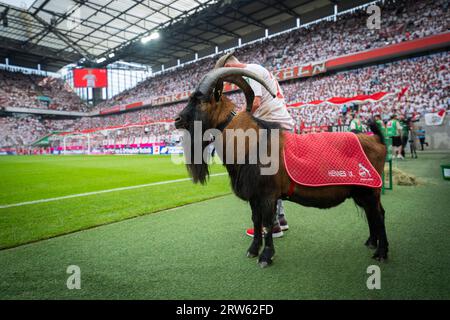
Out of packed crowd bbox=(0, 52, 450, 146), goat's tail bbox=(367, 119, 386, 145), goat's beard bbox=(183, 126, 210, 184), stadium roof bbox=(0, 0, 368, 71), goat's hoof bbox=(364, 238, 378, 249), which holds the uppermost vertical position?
stadium roof bbox=(0, 0, 368, 71)

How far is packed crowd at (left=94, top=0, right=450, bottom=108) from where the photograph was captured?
20.3 meters

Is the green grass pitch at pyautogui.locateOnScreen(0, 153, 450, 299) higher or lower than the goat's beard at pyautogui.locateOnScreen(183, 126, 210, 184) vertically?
lower

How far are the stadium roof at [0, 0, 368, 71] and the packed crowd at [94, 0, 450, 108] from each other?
2.47 m

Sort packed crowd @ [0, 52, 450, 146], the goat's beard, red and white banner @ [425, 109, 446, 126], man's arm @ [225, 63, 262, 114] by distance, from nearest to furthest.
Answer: the goat's beard < man's arm @ [225, 63, 262, 114] < red and white banner @ [425, 109, 446, 126] < packed crowd @ [0, 52, 450, 146]

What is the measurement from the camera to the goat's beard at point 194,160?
2367 millimetres

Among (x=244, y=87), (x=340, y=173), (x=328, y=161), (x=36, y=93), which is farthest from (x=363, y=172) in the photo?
(x=36, y=93)

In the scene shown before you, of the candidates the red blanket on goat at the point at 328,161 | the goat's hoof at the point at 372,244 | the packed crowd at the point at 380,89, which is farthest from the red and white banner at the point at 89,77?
the goat's hoof at the point at 372,244

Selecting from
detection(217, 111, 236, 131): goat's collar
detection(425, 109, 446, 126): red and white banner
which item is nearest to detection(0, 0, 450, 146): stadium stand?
detection(425, 109, 446, 126): red and white banner

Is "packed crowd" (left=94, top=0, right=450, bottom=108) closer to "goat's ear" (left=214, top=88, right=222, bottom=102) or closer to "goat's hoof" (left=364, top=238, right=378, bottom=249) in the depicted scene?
"goat's hoof" (left=364, top=238, right=378, bottom=249)

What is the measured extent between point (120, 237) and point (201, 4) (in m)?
29.1

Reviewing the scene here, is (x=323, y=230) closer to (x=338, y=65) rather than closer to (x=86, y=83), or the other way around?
(x=338, y=65)

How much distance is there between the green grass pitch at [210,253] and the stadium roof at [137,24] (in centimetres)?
2553

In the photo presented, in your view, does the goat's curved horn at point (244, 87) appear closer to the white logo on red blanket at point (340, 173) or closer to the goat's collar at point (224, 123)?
the goat's collar at point (224, 123)
